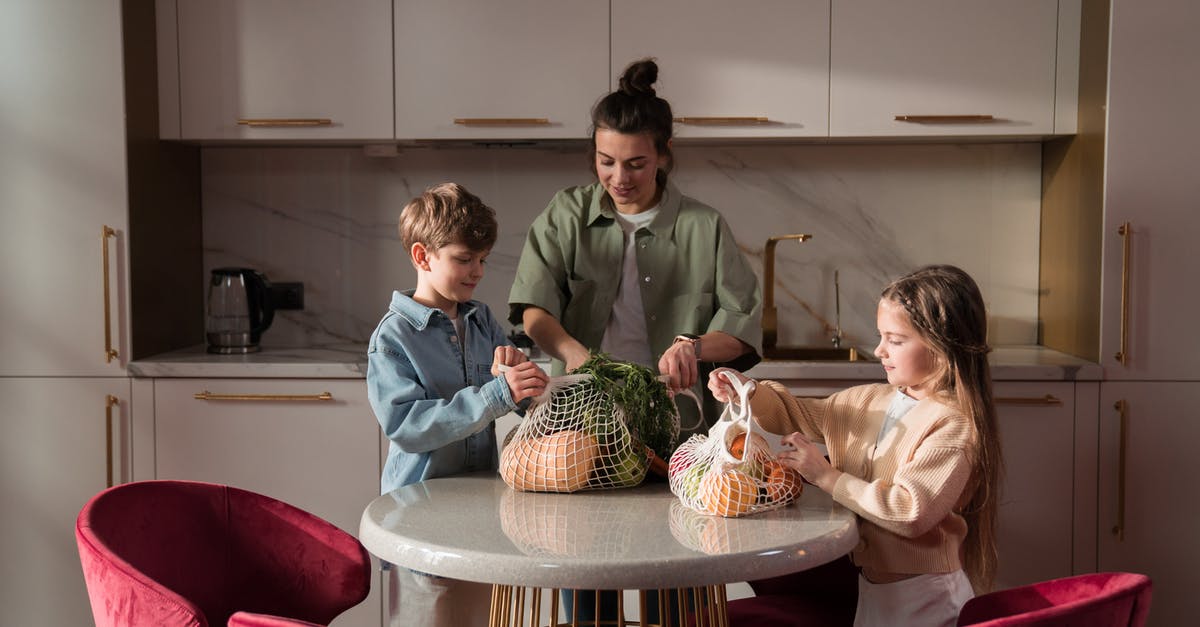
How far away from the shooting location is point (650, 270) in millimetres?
2105

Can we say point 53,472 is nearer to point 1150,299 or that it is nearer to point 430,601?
point 430,601

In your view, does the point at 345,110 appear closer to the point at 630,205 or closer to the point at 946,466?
the point at 630,205

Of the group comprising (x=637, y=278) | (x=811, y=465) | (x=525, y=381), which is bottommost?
(x=811, y=465)

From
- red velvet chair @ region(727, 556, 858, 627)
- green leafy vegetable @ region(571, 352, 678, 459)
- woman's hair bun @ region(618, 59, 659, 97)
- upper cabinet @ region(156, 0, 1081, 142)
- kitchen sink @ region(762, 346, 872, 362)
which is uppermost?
upper cabinet @ region(156, 0, 1081, 142)

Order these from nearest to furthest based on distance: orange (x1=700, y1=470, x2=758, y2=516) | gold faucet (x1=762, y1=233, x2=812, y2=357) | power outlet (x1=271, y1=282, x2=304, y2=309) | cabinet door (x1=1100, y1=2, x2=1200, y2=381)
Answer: orange (x1=700, y1=470, x2=758, y2=516) → cabinet door (x1=1100, y1=2, x2=1200, y2=381) → gold faucet (x1=762, y1=233, x2=812, y2=357) → power outlet (x1=271, y1=282, x2=304, y2=309)

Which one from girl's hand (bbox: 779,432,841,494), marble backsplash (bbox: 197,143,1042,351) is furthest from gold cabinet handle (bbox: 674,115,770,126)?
girl's hand (bbox: 779,432,841,494)

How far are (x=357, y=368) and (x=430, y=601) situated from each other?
1219 millimetres

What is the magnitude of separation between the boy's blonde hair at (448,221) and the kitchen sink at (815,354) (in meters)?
1.46

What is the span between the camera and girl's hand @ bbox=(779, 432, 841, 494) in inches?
59.5

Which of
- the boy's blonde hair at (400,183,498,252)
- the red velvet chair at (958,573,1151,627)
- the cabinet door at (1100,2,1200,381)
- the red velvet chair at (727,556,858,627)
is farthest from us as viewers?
the cabinet door at (1100,2,1200,381)

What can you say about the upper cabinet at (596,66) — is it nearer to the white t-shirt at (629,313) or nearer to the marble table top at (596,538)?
the white t-shirt at (629,313)

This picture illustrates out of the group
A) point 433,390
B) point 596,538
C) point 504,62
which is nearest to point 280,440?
point 504,62

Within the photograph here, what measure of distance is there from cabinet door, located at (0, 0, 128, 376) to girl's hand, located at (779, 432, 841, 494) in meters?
1.97

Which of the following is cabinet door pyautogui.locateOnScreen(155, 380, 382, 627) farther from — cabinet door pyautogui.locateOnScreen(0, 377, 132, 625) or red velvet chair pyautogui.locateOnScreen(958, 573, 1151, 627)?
red velvet chair pyautogui.locateOnScreen(958, 573, 1151, 627)
